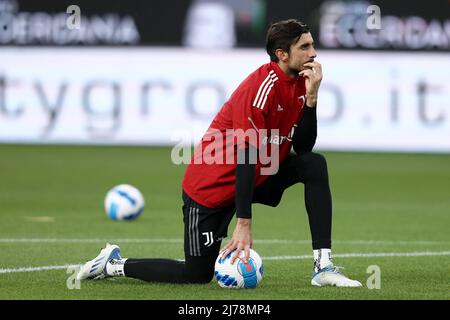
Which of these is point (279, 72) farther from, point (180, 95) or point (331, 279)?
point (180, 95)

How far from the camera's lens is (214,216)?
8422 millimetres

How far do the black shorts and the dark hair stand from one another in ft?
2.53

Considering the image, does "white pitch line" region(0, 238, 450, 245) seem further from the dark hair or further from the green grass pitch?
the dark hair

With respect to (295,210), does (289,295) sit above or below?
above

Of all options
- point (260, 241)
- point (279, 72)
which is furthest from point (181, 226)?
point (279, 72)

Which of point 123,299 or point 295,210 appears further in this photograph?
point 295,210

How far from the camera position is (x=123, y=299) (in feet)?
24.9

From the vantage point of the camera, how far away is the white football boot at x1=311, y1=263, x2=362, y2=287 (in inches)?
319

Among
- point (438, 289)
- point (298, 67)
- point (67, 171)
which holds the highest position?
point (298, 67)

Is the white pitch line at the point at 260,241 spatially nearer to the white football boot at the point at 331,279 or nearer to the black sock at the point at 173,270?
the black sock at the point at 173,270

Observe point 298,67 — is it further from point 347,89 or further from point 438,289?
point 347,89
